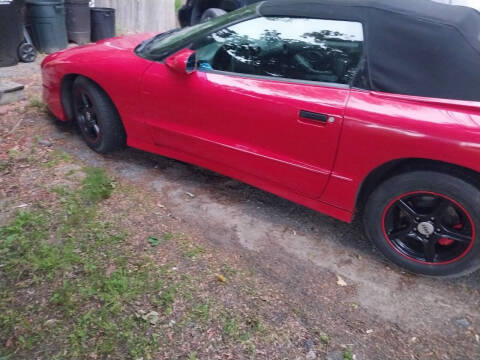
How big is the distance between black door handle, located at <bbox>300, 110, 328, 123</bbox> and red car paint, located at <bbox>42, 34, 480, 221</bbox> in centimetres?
3

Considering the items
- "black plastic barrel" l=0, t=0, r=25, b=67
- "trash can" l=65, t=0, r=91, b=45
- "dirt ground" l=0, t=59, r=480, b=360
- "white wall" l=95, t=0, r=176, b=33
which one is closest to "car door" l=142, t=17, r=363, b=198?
"dirt ground" l=0, t=59, r=480, b=360

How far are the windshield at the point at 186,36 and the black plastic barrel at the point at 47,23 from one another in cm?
367

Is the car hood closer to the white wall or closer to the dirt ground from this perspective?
the dirt ground

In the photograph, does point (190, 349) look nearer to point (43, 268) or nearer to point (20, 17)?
point (43, 268)

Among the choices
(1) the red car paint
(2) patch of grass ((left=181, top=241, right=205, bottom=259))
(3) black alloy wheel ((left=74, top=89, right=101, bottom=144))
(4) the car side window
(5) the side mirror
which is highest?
(4) the car side window

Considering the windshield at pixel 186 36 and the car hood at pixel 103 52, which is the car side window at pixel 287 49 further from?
the car hood at pixel 103 52

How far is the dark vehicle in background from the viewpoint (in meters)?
6.18

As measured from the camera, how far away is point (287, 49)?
8.75 feet

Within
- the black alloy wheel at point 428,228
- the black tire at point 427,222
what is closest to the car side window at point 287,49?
the black tire at point 427,222

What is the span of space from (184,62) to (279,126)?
829 millimetres

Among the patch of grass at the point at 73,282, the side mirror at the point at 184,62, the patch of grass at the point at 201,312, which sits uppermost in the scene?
the side mirror at the point at 184,62

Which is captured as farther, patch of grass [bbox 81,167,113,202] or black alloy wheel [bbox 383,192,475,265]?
patch of grass [bbox 81,167,113,202]

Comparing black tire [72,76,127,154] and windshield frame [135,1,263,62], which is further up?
windshield frame [135,1,263,62]

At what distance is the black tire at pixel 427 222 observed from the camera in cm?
223
